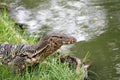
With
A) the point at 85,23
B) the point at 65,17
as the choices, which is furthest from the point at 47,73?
the point at 65,17

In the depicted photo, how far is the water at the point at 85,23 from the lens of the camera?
651cm

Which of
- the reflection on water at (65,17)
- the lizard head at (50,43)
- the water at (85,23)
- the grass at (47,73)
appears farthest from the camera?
the reflection on water at (65,17)

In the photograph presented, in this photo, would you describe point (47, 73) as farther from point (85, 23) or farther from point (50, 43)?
point (85, 23)

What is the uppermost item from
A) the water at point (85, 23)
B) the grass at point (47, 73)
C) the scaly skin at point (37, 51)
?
the scaly skin at point (37, 51)

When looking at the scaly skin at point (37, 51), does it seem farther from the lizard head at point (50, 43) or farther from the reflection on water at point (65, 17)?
the reflection on water at point (65, 17)

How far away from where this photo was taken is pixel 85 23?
8227mm

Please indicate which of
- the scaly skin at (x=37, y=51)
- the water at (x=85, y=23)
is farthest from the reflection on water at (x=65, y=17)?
the scaly skin at (x=37, y=51)

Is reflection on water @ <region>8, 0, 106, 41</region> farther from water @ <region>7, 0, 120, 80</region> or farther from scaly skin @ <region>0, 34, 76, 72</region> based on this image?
scaly skin @ <region>0, 34, 76, 72</region>

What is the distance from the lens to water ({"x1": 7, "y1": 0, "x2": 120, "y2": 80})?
256 inches

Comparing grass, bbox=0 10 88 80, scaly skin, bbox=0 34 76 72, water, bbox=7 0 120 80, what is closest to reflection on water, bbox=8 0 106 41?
water, bbox=7 0 120 80

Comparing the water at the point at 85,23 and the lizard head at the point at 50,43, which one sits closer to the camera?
the lizard head at the point at 50,43

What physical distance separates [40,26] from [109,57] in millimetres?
2385

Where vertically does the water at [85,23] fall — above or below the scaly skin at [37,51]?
below

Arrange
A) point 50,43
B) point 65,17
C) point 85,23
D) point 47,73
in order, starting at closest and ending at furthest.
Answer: point 50,43, point 47,73, point 85,23, point 65,17
